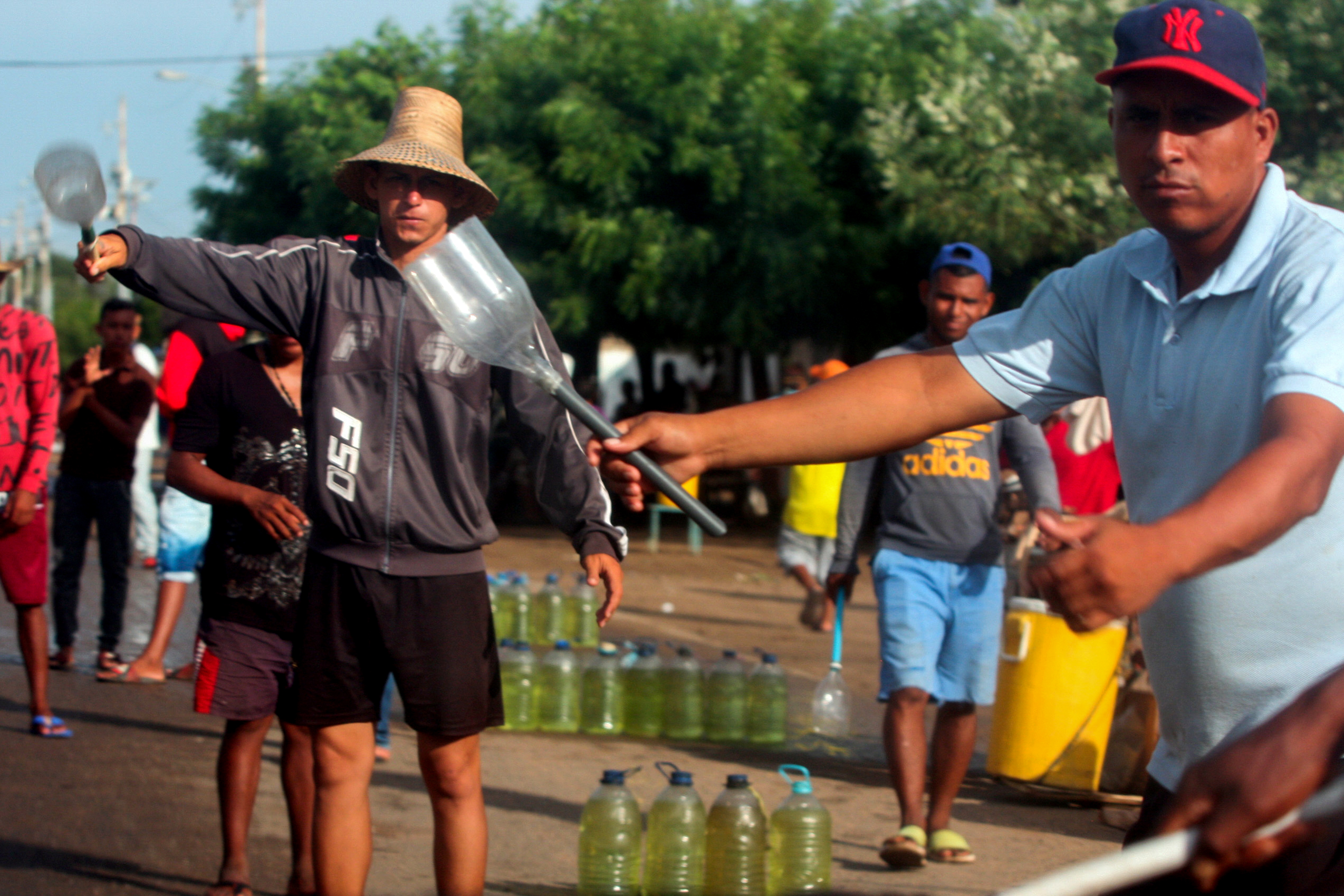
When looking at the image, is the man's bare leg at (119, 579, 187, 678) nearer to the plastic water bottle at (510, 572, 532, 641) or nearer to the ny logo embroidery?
the plastic water bottle at (510, 572, 532, 641)

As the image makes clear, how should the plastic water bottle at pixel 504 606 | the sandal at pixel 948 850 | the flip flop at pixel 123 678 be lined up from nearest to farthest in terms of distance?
the sandal at pixel 948 850 → the flip flop at pixel 123 678 → the plastic water bottle at pixel 504 606

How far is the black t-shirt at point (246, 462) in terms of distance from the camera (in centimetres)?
471

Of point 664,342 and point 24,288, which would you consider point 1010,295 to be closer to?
point 664,342

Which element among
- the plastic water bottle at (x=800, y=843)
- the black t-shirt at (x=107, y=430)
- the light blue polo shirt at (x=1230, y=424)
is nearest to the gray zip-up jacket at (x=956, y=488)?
the plastic water bottle at (x=800, y=843)

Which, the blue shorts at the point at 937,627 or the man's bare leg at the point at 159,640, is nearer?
the blue shorts at the point at 937,627

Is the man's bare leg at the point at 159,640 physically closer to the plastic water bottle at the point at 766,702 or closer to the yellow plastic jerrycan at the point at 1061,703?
the plastic water bottle at the point at 766,702

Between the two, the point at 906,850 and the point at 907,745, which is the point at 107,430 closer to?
the point at 907,745

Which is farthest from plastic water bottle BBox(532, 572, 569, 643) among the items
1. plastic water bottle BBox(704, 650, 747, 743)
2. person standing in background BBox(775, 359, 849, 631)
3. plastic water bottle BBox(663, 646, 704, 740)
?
plastic water bottle BBox(704, 650, 747, 743)

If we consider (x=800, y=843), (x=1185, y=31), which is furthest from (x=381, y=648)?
(x=1185, y=31)

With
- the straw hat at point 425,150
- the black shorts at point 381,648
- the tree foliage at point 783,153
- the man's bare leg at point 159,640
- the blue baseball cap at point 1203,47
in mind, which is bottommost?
the man's bare leg at point 159,640

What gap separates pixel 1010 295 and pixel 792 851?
45.0 ft

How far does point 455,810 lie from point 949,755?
2.34 m

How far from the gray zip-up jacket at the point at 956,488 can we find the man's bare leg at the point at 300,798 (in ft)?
7.72

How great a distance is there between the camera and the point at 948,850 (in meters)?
5.36
